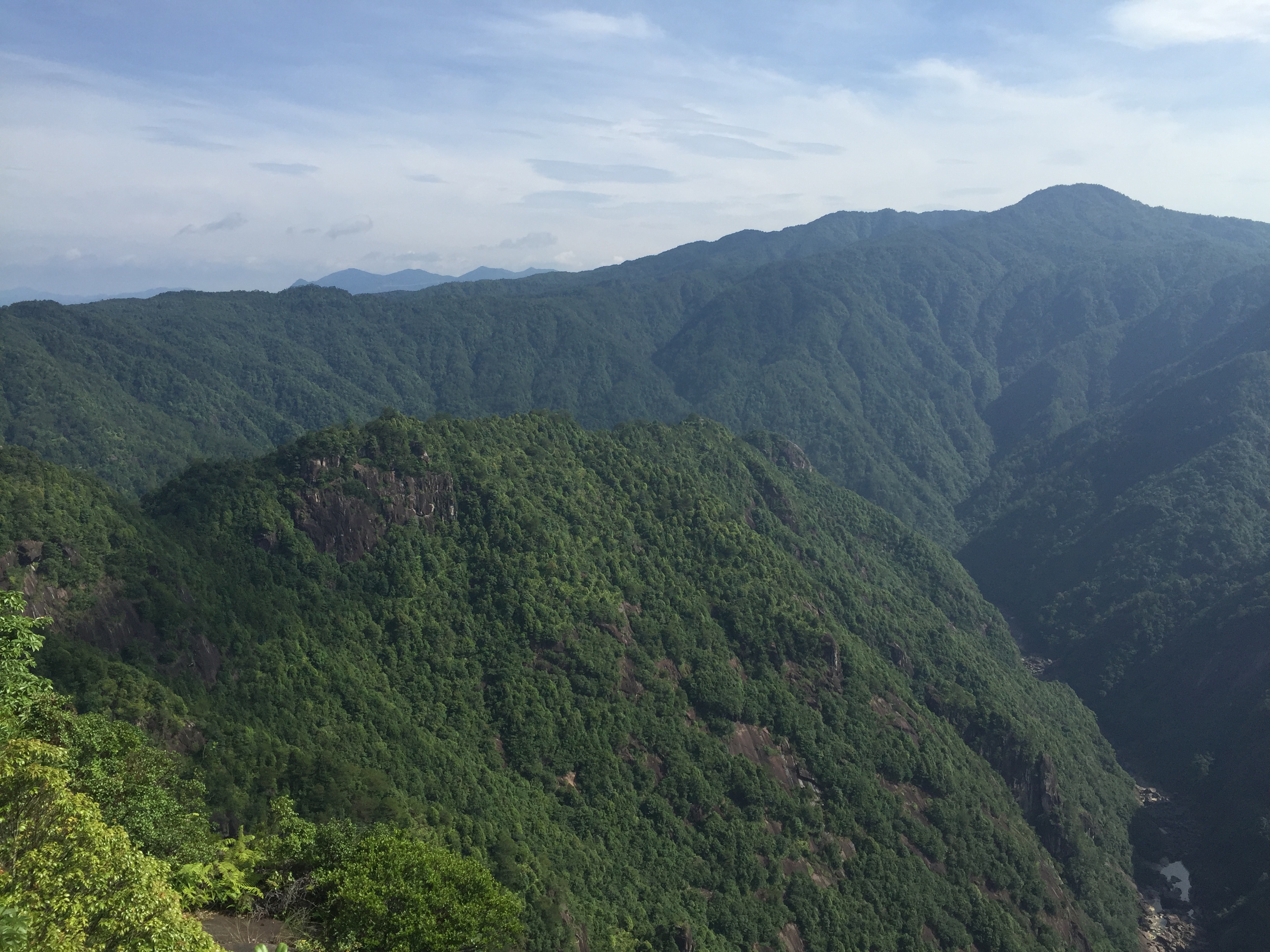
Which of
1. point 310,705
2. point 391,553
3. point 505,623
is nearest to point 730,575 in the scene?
point 505,623

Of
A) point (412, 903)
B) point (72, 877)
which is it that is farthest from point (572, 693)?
point (72, 877)

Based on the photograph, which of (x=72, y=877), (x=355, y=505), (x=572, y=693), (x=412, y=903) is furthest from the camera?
(x=355, y=505)

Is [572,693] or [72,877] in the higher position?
[72,877]

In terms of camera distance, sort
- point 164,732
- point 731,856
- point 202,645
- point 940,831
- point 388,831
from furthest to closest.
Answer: point 940,831, point 731,856, point 202,645, point 164,732, point 388,831

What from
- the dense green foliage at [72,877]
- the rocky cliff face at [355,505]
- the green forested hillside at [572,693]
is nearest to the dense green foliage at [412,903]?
the dense green foliage at [72,877]

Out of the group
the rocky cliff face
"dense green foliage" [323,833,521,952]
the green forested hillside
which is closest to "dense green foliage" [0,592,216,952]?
"dense green foliage" [323,833,521,952]

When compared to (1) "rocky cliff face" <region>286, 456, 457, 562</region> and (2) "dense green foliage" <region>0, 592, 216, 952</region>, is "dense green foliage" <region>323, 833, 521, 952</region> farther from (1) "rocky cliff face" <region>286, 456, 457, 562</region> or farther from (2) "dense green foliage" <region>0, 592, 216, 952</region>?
(1) "rocky cliff face" <region>286, 456, 457, 562</region>

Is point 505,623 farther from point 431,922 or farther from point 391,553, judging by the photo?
point 431,922

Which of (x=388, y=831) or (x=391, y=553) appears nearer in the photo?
(x=388, y=831)

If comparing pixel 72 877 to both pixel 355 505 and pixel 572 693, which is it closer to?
pixel 572 693
